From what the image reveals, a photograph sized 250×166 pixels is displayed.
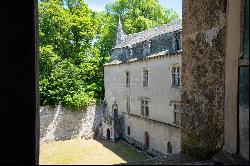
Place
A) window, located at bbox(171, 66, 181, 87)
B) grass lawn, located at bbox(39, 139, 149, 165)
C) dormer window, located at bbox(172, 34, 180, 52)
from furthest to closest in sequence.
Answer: dormer window, located at bbox(172, 34, 180, 52) → window, located at bbox(171, 66, 181, 87) → grass lawn, located at bbox(39, 139, 149, 165)

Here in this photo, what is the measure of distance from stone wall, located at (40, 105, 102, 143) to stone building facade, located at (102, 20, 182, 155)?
43.5 inches

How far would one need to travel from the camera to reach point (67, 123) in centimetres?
2453

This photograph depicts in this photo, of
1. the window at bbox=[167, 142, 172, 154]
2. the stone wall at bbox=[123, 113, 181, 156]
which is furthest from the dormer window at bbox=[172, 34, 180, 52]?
the window at bbox=[167, 142, 172, 154]

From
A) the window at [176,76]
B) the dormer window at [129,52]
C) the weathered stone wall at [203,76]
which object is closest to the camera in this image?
the weathered stone wall at [203,76]

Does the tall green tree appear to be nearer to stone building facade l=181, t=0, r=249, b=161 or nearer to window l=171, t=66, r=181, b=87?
window l=171, t=66, r=181, b=87

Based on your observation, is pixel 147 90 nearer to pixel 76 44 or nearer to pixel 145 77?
pixel 145 77

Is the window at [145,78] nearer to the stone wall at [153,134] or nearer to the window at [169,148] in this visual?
the stone wall at [153,134]

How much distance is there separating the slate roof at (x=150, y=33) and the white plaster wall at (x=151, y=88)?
1.90 m

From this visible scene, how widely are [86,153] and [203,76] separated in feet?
53.6

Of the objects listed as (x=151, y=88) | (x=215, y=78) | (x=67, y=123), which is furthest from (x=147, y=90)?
(x=215, y=78)

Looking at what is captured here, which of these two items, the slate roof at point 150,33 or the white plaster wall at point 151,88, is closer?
the white plaster wall at point 151,88

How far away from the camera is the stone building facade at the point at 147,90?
58.3 ft

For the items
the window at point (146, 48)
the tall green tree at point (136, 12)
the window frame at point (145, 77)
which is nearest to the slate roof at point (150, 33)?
the window at point (146, 48)

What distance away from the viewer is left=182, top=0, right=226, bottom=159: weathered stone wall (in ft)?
12.2
